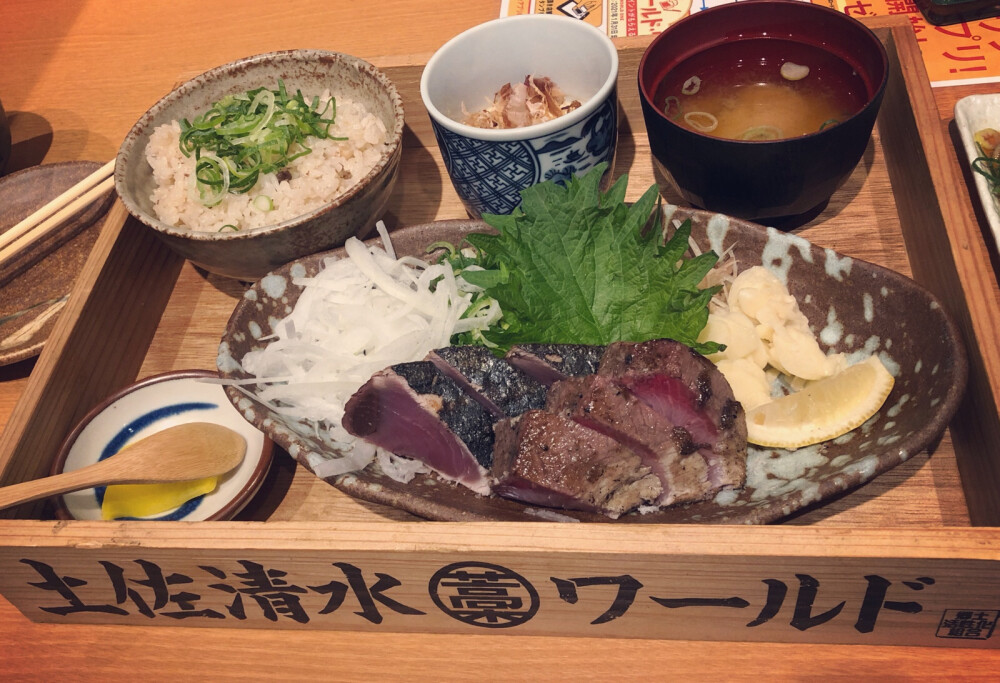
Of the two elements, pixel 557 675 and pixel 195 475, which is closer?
pixel 557 675

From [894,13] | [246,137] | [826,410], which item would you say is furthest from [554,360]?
[894,13]

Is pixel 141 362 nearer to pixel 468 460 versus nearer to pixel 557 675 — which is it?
pixel 468 460

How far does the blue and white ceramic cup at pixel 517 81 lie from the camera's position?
1.70 m

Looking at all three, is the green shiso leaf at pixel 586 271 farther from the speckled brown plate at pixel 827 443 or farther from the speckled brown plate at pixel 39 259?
the speckled brown plate at pixel 39 259

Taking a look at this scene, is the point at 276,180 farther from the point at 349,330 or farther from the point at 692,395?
the point at 692,395

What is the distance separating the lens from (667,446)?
1347 mm

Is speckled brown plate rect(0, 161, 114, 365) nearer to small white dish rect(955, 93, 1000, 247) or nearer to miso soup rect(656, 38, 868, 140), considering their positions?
miso soup rect(656, 38, 868, 140)

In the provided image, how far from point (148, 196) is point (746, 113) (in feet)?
5.20

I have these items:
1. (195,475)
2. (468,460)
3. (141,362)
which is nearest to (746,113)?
(468,460)

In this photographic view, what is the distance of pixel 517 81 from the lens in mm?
2078

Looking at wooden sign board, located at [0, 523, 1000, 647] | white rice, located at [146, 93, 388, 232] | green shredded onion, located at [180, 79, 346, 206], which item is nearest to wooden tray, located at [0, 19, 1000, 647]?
wooden sign board, located at [0, 523, 1000, 647]

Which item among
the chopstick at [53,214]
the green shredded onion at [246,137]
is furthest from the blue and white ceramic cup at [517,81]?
the chopstick at [53,214]

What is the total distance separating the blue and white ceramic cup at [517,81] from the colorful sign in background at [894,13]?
63 cm

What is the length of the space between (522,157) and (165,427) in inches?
40.8
